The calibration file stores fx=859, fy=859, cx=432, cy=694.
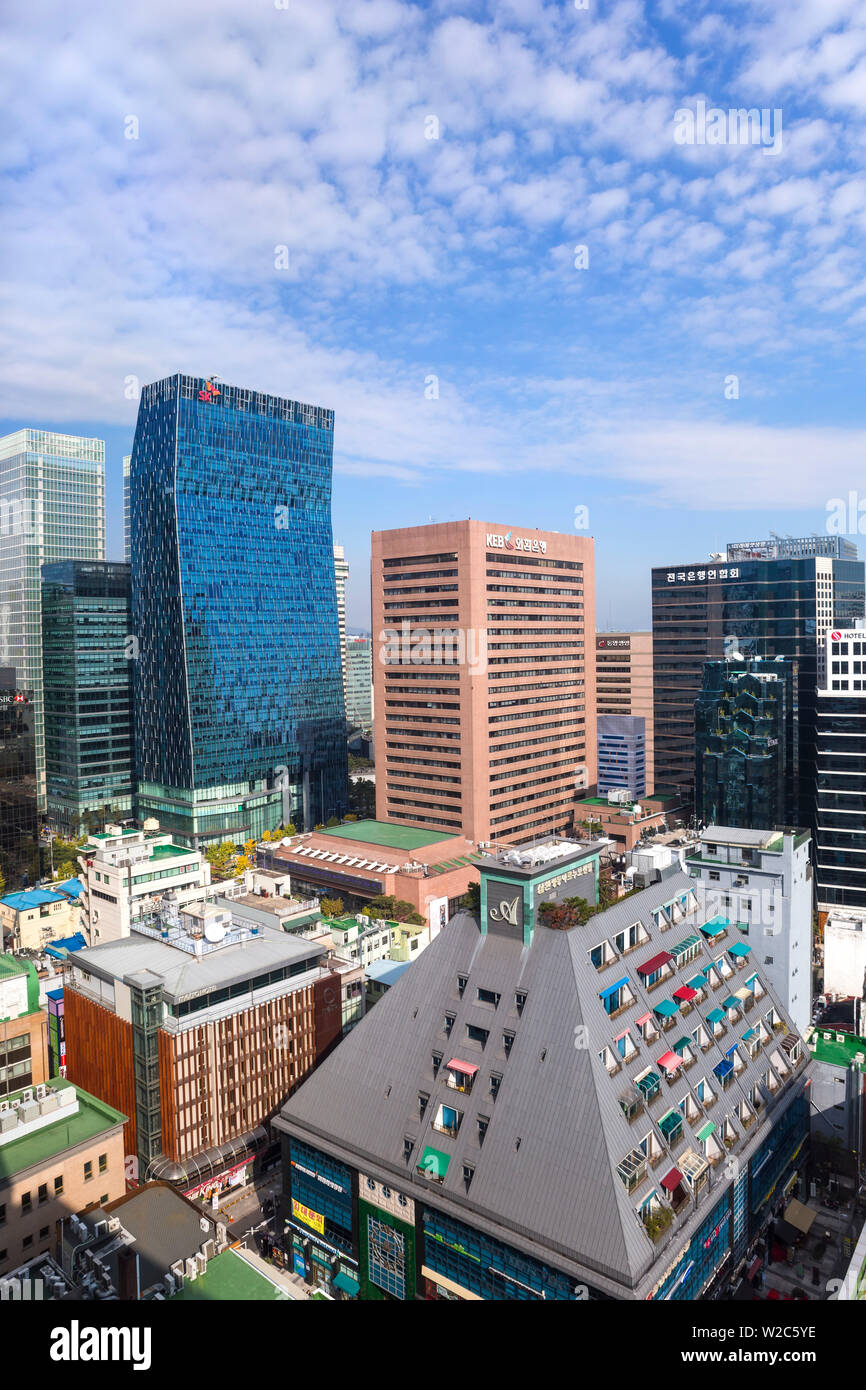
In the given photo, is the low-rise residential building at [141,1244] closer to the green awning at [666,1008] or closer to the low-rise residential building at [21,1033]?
the low-rise residential building at [21,1033]

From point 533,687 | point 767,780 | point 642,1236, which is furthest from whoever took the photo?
point 533,687

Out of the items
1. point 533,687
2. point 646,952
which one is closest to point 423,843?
point 533,687

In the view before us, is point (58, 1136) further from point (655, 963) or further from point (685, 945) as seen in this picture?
point (685, 945)

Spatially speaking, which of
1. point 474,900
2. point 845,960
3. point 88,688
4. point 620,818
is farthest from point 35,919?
point 845,960

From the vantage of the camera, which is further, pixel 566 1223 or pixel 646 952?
pixel 646 952
